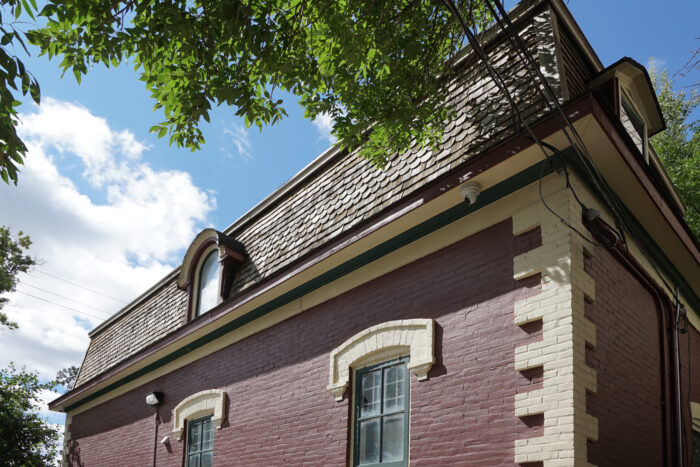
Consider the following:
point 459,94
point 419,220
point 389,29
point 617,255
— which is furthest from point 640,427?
point 389,29

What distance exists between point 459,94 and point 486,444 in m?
4.37

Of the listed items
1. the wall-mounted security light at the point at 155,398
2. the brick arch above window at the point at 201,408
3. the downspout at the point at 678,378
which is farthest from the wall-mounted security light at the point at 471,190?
the wall-mounted security light at the point at 155,398

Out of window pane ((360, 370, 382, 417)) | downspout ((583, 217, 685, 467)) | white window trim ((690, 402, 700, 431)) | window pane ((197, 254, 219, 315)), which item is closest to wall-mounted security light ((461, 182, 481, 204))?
downspout ((583, 217, 685, 467))

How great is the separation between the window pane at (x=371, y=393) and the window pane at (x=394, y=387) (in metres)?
A: 0.13

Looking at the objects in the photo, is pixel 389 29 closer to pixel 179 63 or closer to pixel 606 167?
pixel 179 63

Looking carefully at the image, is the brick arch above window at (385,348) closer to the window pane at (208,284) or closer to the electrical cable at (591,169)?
the electrical cable at (591,169)

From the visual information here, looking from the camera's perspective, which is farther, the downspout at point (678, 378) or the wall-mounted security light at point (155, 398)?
the wall-mounted security light at point (155, 398)

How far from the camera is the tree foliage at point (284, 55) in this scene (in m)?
6.60

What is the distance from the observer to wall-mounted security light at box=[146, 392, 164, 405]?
13609mm

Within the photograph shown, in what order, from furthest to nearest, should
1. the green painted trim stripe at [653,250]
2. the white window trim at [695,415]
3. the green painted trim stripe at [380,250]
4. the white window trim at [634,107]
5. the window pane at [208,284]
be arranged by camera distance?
the window pane at [208,284], the white window trim at [695,415], the white window trim at [634,107], the green painted trim stripe at [380,250], the green painted trim stripe at [653,250]

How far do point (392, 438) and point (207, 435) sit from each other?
512cm

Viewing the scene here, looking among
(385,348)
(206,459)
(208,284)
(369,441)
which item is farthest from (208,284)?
(369,441)

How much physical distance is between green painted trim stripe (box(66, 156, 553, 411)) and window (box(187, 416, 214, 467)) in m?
1.43

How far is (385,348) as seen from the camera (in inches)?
Result: 336
